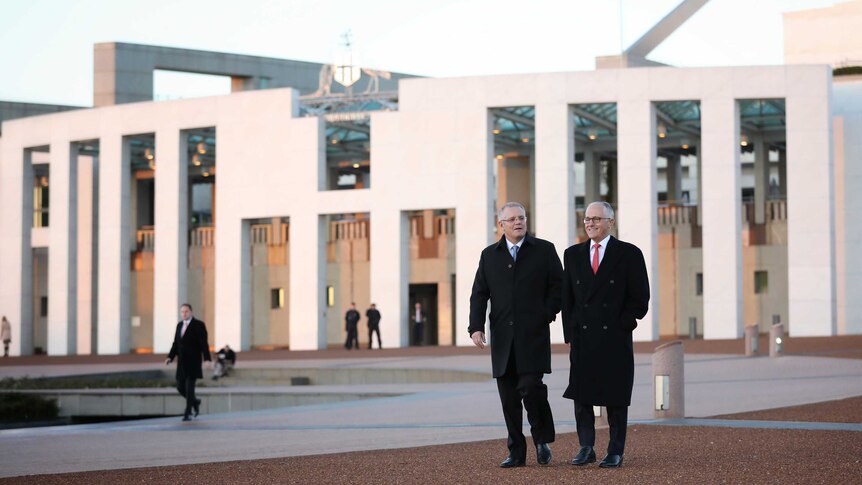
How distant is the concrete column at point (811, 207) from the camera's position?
40.3m

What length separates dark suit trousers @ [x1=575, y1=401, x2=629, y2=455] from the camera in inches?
368

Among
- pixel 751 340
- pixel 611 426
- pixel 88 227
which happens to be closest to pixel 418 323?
pixel 88 227

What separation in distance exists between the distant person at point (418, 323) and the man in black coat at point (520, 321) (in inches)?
1470

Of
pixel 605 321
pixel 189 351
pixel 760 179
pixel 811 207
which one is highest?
pixel 760 179

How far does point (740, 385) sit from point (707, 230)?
2129 centimetres

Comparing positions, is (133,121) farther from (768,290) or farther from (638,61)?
(768,290)

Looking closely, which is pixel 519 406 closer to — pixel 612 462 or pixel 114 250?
pixel 612 462

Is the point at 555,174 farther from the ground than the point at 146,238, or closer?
farther from the ground

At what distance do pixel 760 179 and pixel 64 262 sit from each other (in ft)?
81.4

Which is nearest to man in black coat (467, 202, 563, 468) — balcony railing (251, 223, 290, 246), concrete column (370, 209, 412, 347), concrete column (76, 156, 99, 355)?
concrete column (370, 209, 412, 347)

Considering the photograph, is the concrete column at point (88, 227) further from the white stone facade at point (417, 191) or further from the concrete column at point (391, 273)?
the concrete column at point (391, 273)

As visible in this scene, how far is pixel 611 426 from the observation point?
9.45 m

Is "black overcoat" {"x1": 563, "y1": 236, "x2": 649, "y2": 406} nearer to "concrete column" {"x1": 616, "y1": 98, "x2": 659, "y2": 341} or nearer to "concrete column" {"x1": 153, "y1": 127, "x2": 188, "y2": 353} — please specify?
"concrete column" {"x1": 616, "y1": 98, "x2": 659, "y2": 341}

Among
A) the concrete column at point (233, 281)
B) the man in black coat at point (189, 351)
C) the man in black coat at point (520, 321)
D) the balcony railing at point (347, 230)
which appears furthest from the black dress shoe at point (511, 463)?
the balcony railing at point (347, 230)
